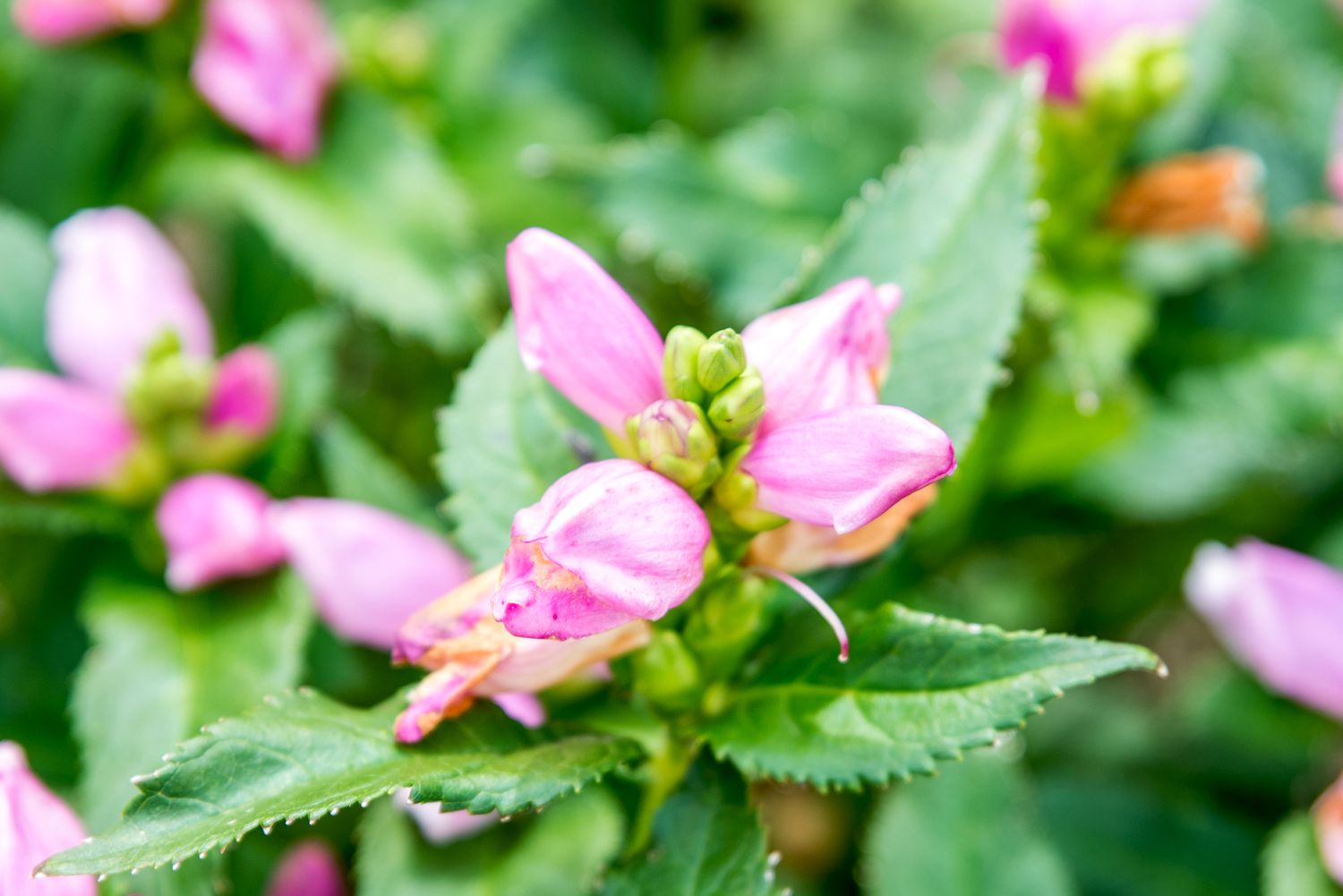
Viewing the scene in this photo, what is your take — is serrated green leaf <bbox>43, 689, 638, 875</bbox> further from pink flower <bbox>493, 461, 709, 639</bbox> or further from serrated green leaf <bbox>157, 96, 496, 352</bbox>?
serrated green leaf <bbox>157, 96, 496, 352</bbox>

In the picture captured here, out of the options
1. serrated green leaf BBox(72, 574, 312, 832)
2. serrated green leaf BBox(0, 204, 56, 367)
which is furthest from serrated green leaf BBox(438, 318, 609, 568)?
serrated green leaf BBox(0, 204, 56, 367)

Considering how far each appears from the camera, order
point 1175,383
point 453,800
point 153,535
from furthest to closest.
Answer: point 1175,383 < point 153,535 < point 453,800

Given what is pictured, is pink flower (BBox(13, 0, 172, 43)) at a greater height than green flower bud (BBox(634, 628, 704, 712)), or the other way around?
pink flower (BBox(13, 0, 172, 43))

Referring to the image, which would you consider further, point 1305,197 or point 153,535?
point 1305,197

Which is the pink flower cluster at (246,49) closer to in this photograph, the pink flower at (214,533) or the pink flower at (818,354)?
the pink flower at (214,533)

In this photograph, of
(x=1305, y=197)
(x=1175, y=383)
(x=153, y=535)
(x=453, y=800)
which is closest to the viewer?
(x=453, y=800)

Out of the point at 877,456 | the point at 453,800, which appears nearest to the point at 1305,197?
the point at 877,456

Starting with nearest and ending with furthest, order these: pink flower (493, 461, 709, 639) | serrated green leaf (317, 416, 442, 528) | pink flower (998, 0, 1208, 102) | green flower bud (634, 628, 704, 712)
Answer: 1. pink flower (493, 461, 709, 639)
2. green flower bud (634, 628, 704, 712)
3. serrated green leaf (317, 416, 442, 528)
4. pink flower (998, 0, 1208, 102)

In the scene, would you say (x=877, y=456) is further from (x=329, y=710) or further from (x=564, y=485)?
(x=329, y=710)
